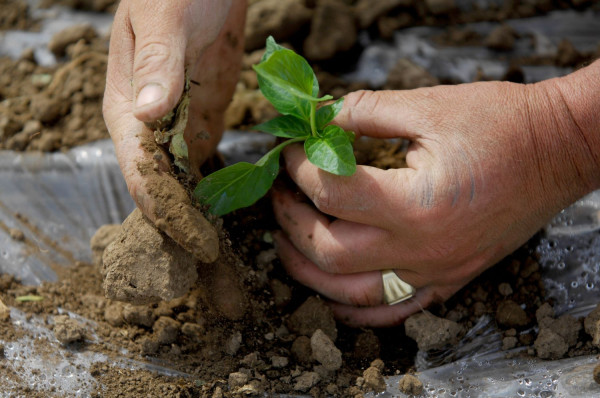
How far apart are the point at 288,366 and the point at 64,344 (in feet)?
1.67

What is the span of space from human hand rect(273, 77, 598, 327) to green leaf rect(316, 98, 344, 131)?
0.33 ft

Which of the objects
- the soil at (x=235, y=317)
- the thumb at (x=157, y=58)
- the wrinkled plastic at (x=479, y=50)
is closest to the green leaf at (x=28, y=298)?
the soil at (x=235, y=317)

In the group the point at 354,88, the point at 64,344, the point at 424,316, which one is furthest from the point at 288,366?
the point at 354,88

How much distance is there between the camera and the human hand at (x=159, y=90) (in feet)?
3.70

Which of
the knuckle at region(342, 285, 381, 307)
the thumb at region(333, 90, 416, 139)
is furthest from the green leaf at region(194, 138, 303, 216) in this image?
the knuckle at region(342, 285, 381, 307)

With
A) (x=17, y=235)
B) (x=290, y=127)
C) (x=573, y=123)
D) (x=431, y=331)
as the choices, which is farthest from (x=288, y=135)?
(x=17, y=235)

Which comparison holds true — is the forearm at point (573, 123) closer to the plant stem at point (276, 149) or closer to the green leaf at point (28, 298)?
the plant stem at point (276, 149)

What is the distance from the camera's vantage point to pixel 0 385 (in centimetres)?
121

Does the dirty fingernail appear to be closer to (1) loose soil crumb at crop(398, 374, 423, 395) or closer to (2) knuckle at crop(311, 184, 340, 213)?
(2) knuckle at crop(311, 184, 340, 213)

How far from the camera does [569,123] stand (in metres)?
1.37

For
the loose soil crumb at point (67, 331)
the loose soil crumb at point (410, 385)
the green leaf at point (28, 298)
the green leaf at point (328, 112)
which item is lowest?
the green leaf at point (28, 298)

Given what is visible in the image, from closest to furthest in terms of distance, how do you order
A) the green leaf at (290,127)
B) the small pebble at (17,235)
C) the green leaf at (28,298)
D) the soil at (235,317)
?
the soil at (235,317) < the green leaf at (290,127) < the green leaf at (28,298) < the small pebble at (17,235)

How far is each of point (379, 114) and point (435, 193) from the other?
236mm

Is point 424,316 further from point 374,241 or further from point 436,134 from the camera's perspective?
point 436,134
